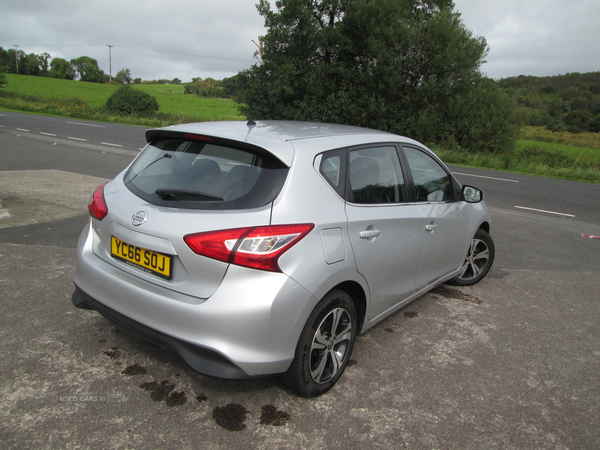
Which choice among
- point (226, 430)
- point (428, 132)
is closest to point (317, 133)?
point (226, 430)

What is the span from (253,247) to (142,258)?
2.22 feet

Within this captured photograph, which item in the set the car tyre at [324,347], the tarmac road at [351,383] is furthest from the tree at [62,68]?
the car tyre at [324,347]

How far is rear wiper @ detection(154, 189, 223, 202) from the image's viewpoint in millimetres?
2406

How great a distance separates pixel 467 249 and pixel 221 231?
2.93 m

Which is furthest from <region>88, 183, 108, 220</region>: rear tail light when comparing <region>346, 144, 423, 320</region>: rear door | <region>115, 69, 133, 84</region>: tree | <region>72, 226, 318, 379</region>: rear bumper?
<region>115, 69, 133, 84</region>: tree

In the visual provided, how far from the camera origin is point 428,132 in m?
23.8

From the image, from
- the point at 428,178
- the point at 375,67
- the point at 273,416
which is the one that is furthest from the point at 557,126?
the point at 273,416

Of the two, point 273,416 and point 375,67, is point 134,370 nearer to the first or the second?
point 273,416

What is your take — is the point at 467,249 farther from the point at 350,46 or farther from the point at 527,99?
the point at 527,99

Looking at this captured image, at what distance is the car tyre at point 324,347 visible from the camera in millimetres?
2465

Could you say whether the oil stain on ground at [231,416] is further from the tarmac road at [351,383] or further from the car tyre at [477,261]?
the car tyre at [477,261]

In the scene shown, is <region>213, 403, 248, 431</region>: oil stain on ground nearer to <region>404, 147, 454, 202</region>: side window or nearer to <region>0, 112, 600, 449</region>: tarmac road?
<region>0, 112, 600, 449</region>: tarmac road

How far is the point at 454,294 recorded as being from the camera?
449cm

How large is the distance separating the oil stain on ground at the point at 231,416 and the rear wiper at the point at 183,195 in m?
1.18
